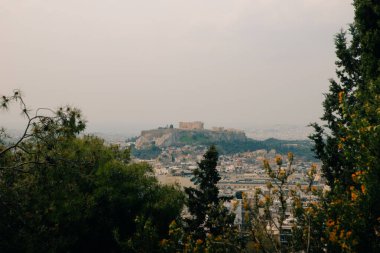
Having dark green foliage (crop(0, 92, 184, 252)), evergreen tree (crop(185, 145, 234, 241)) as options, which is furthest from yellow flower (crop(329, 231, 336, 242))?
evergreen tree (crop(185, 145, 234, 241))

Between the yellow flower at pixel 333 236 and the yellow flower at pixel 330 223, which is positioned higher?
the yellow flower at pixel 330 223

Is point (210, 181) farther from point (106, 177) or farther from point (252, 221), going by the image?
point (252, 221)

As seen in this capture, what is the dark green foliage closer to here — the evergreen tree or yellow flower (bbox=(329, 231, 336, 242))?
yellow flower (bbox=(329, 231, 336, 242))

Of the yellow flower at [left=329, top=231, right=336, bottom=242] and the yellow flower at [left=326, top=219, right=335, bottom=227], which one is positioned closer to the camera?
the yellow flower at [left=329, top=231, right=336, bottom=242]

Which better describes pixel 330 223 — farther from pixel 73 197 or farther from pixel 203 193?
pixel 203 193

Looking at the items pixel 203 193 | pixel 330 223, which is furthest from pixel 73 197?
pixel 203 193

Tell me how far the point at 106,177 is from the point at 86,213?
69.3 inches

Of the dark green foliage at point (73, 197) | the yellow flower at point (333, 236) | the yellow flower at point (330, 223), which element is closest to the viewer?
the yellow flower at point (333, 236)

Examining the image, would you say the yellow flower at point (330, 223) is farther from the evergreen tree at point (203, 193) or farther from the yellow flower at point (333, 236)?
the evergreen tree at point (203, 193)

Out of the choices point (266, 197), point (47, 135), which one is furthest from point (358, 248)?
point (47, 135)

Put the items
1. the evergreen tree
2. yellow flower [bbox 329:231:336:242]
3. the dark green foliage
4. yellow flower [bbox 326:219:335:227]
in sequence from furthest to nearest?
the evergreen tree < the dark green foliage < yellow flower [bbox 326:219:335:227] < yellow flower [bbox 329:231:336:242]

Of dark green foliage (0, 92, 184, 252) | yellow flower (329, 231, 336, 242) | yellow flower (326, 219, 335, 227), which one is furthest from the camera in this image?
dark green foliage (0, 92, 184, 252)

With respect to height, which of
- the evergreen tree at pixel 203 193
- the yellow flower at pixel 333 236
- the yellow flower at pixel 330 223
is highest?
the yellow flower at pixel 330 223

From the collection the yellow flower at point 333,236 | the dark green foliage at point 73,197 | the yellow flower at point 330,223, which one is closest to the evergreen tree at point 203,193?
the dark green foliage at point 73,197
